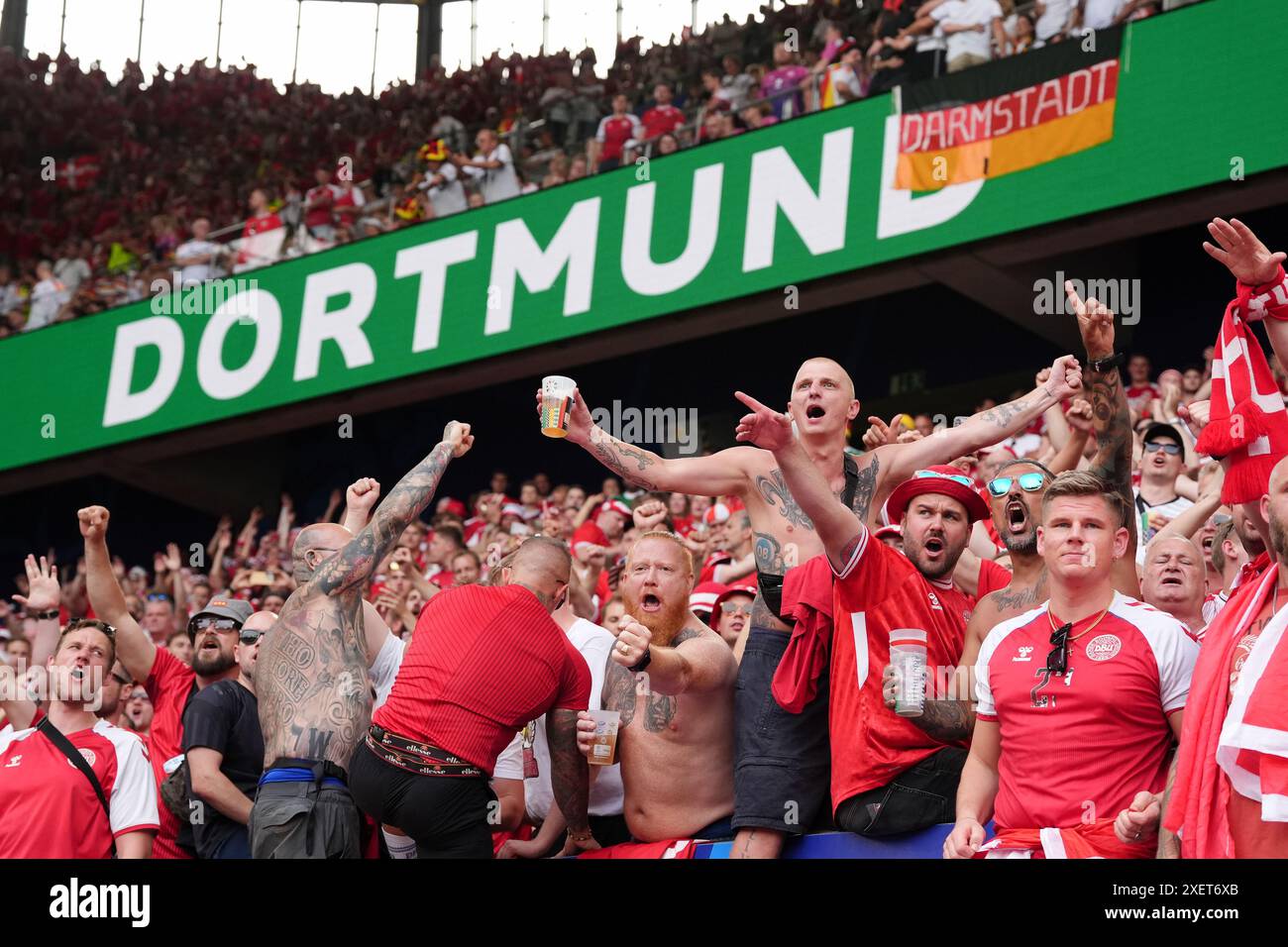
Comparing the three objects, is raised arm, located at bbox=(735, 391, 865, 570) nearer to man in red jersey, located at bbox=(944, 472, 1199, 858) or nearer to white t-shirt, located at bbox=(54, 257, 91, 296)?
man in red jersey, located at bbox=(944, 472, 1199, 858)

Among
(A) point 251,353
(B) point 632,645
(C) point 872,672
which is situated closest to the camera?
(B) point 632,645

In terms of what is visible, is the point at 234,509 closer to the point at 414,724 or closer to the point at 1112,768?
the point at 414,724

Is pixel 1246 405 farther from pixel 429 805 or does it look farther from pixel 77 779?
pixel 77 779

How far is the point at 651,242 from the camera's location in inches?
524

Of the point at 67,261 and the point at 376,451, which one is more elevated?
the point at 67,261

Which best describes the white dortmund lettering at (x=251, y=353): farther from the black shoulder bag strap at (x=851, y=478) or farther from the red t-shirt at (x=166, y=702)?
the black shoulder bag strap at (x=851, y=478)

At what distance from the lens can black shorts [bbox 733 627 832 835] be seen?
487 centimetres

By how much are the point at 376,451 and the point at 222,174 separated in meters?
5.80

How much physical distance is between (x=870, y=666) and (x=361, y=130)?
1756cm

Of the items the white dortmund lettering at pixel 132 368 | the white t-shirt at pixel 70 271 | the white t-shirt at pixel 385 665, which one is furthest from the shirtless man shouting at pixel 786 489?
the white t-shirt at pixel 70 271

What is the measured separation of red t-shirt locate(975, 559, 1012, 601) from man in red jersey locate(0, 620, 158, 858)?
10.5ft

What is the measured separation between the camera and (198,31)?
2664 centimetres

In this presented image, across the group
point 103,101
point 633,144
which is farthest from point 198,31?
point 633,144

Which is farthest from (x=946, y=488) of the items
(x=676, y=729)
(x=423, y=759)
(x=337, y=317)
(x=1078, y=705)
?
(x=337, y=317)
